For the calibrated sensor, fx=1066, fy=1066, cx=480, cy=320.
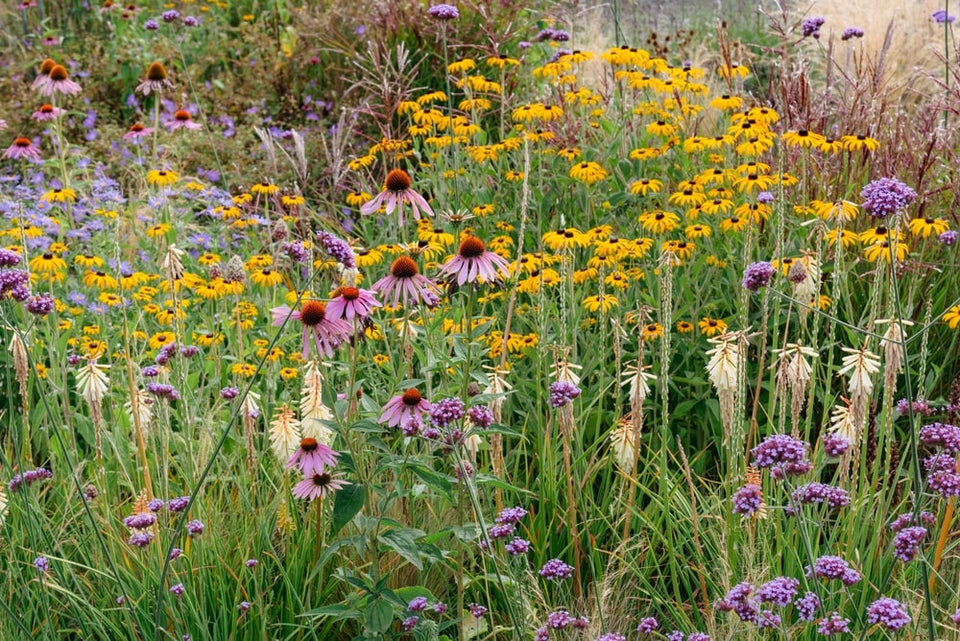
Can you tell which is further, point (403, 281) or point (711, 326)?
point (711, 326)

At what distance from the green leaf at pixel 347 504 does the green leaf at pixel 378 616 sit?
0.19 m

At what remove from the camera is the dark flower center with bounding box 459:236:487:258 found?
2463mm

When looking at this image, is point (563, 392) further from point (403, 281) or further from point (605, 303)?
point (605, 303)

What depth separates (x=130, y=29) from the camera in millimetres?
9102

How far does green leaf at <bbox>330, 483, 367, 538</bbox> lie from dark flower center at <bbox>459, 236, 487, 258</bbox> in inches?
23.4

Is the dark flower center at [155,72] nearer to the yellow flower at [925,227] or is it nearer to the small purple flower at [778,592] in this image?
the yellow flower at [925,227]

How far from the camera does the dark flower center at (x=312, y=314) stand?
7.66ft

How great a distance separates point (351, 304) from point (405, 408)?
0.27m

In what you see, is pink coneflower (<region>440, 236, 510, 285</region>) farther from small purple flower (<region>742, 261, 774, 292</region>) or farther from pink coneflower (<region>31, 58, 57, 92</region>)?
pink coneflower (<region>31, 58, 57, 92</region>)

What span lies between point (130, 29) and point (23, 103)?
56.3 inches

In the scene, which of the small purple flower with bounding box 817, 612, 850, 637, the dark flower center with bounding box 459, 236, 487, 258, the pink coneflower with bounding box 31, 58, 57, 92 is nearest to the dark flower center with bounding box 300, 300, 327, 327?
the dark flower center with bounding box 459, 236, 487, 258

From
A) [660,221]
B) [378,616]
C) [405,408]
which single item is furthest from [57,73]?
[378,616]

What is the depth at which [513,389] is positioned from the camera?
3504mm

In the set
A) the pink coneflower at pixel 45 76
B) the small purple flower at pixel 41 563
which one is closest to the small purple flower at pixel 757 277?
the small purple flower at pixel 41 563
